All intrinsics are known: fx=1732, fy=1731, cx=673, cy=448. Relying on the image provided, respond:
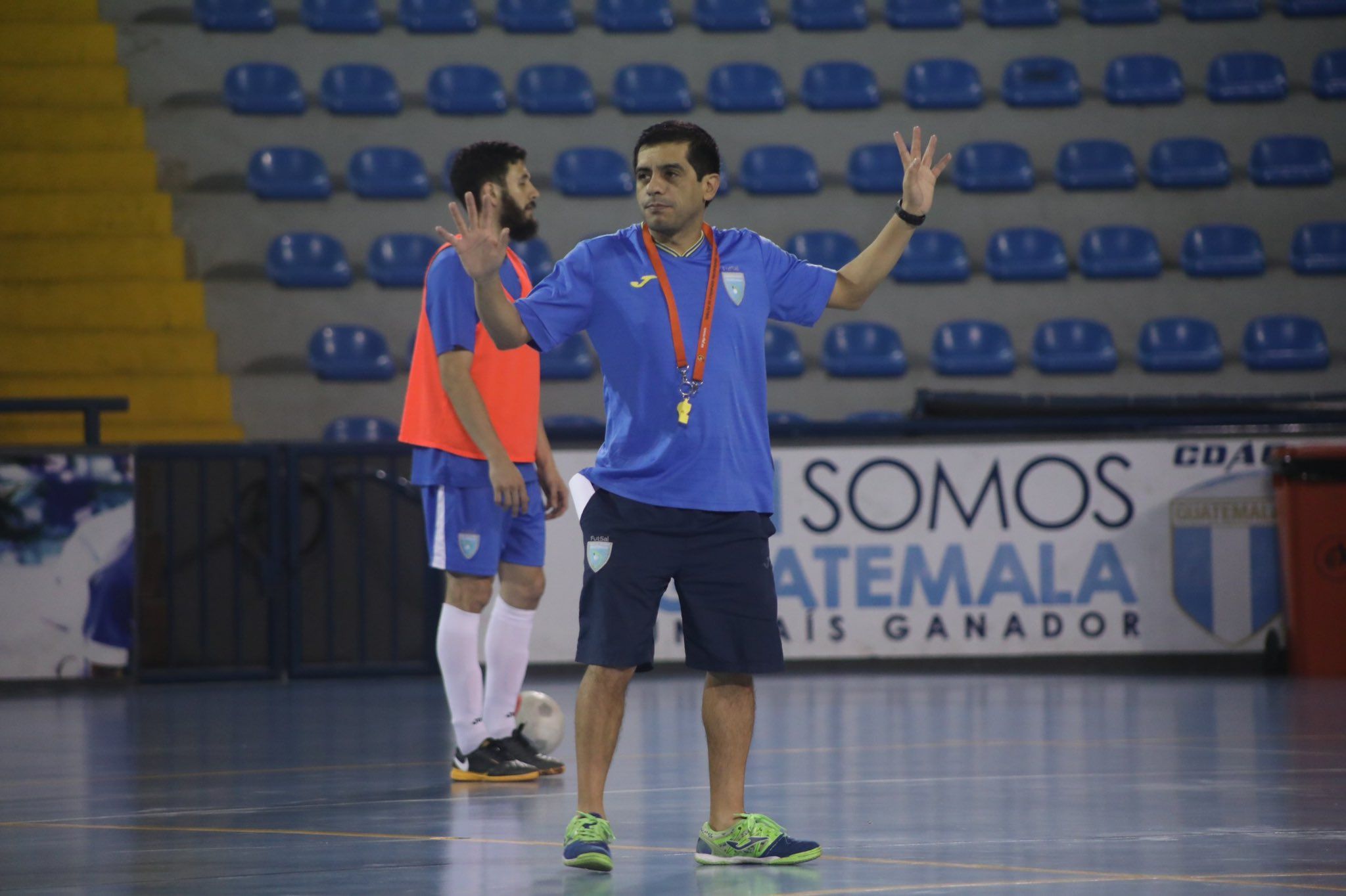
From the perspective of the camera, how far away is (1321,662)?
10172 millimetres

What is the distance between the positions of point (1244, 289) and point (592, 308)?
11.6m

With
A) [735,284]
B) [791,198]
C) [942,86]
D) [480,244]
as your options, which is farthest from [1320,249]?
[480,244]

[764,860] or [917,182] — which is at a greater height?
[917,182]

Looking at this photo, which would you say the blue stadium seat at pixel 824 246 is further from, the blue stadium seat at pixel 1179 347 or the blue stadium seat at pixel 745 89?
the blue stadium seat at pixel 1179 347

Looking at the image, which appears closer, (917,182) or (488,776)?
(917,182)

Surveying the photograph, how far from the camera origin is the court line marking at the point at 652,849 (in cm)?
394

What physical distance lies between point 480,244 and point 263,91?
11.3m

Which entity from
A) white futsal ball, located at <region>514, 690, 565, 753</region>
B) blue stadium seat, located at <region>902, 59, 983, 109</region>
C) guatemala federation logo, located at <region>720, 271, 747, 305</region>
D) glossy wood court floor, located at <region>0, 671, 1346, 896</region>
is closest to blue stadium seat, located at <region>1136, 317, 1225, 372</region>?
blue stadium seat, located at <region>902, 59, 983, 109</region>

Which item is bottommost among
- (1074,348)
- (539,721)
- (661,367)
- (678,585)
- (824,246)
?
(539,721)

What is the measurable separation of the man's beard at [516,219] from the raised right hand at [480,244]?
1.90 metres

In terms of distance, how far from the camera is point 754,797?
18.3ft

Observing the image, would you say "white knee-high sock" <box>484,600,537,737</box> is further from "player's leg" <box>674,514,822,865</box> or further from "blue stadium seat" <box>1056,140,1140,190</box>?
"blue stadium seat" <box>1056,140,1140,190</box>

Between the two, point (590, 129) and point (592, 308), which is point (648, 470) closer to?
point (592, 308)

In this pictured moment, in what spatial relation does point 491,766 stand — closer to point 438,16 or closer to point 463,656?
point 463,656
